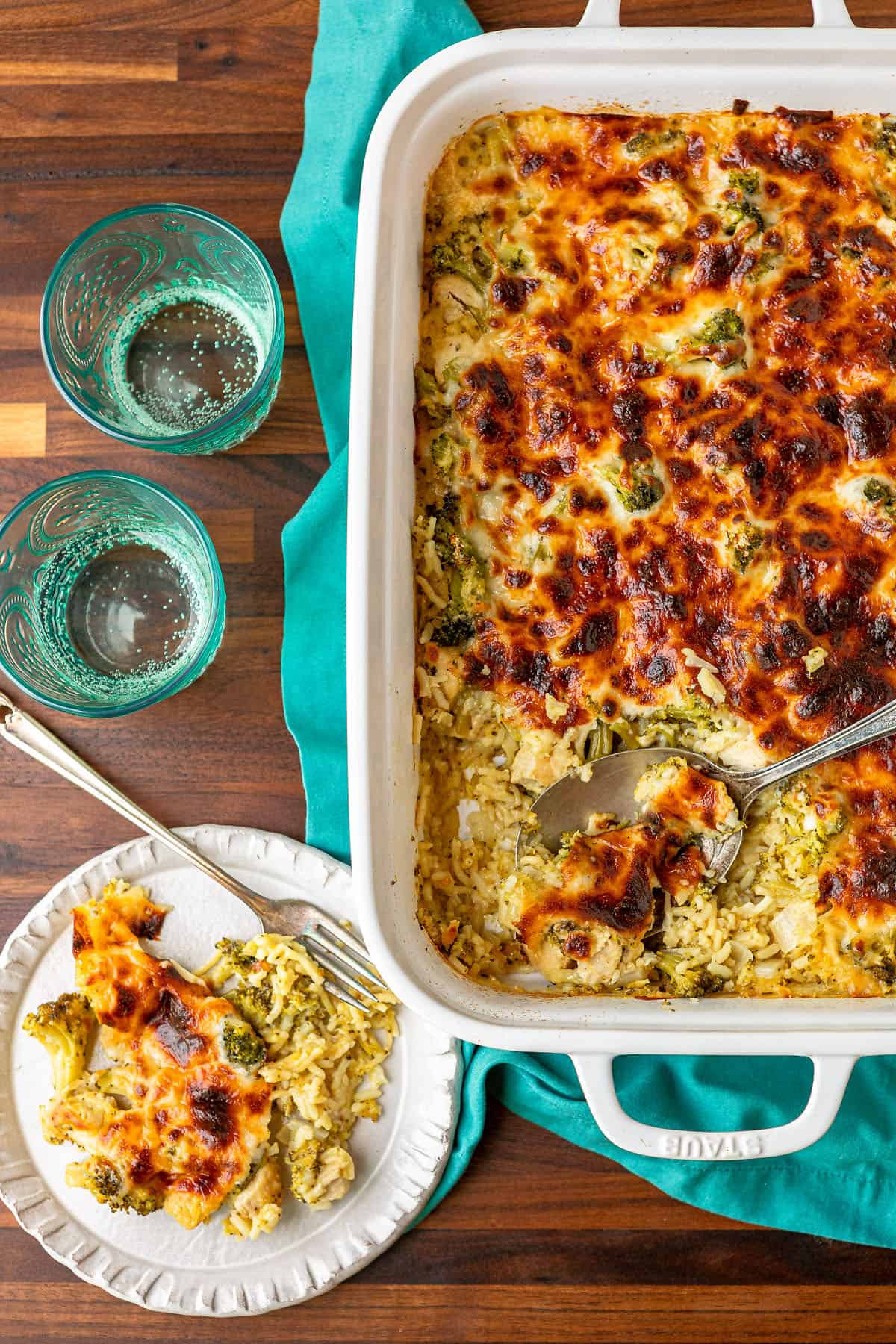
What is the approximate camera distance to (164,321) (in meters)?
2.51

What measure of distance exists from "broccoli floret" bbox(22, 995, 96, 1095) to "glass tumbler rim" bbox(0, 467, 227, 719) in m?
0.63

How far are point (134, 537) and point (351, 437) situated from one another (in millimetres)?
799

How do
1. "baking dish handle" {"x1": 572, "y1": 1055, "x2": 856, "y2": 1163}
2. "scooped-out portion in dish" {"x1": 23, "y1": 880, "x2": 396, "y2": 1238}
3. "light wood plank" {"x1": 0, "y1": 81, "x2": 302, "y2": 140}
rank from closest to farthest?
"baking dish handle" {"x1": 572, "y1": 1055, "x2": 856, "y2": 1163}
"scooped-out portion in dish" {"x1": 23, "y1": 880, "x2": 396, "y2": 1238}
"light wood plank" {"x1": 0, "y1": 81, "x2": 302, "y2": 140}

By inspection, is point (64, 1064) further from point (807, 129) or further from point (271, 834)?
point (807, 129)

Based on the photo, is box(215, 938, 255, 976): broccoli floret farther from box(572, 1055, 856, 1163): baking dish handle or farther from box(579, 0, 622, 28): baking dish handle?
box(579, 0, 622, 28): baking dish handle

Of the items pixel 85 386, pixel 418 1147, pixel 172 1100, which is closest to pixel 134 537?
pixel 85 386

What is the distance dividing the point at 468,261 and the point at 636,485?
0.56 metres

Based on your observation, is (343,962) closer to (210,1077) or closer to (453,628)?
(210,1077)

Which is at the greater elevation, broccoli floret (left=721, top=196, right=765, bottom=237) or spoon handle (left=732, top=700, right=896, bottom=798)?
broccoli floret (left=721, top=196, right=765, bottom=237)

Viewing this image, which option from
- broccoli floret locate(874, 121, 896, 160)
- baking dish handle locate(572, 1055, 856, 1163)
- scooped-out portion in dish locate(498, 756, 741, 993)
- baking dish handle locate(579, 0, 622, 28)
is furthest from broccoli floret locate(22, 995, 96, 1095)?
broccoli floret locate(874, 121, 896, 160)

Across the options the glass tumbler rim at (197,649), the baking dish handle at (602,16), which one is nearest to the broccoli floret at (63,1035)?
the glass tumbler rim at (197,649)

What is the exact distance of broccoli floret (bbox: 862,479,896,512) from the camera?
6.51ft

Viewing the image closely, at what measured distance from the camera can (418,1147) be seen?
231 cm

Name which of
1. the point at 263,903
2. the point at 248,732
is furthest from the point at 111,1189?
the point at 248,732
